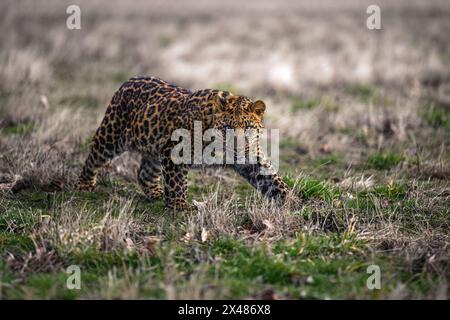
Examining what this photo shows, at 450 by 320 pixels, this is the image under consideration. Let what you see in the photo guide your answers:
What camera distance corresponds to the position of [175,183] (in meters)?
7.20

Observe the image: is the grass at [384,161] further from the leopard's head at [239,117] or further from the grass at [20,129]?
the grass at [20,129]

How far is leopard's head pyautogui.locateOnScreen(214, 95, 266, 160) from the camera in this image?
6.75 metres

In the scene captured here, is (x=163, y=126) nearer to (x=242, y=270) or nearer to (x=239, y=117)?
(x=239, y=117)

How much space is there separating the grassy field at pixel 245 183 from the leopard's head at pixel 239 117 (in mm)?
751

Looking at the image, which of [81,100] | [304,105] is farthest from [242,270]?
[81,100]

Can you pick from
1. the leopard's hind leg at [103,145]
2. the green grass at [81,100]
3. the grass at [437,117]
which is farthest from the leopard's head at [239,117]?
the green grass at [81,100]

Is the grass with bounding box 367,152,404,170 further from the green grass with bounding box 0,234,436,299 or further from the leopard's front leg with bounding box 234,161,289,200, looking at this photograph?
the green grass with bounding box 0,234,436,299

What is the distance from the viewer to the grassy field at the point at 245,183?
18.3ft

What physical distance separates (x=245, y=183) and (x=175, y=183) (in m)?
1.60

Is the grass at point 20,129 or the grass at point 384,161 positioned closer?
the grass at point 384,161

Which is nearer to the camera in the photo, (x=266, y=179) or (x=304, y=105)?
(x=266, y=179)

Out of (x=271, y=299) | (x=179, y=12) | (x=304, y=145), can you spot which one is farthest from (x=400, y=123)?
(x=179, y=12)

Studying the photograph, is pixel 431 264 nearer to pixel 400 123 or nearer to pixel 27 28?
pixel 400 123

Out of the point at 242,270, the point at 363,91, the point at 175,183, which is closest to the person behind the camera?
the point at 242,270
